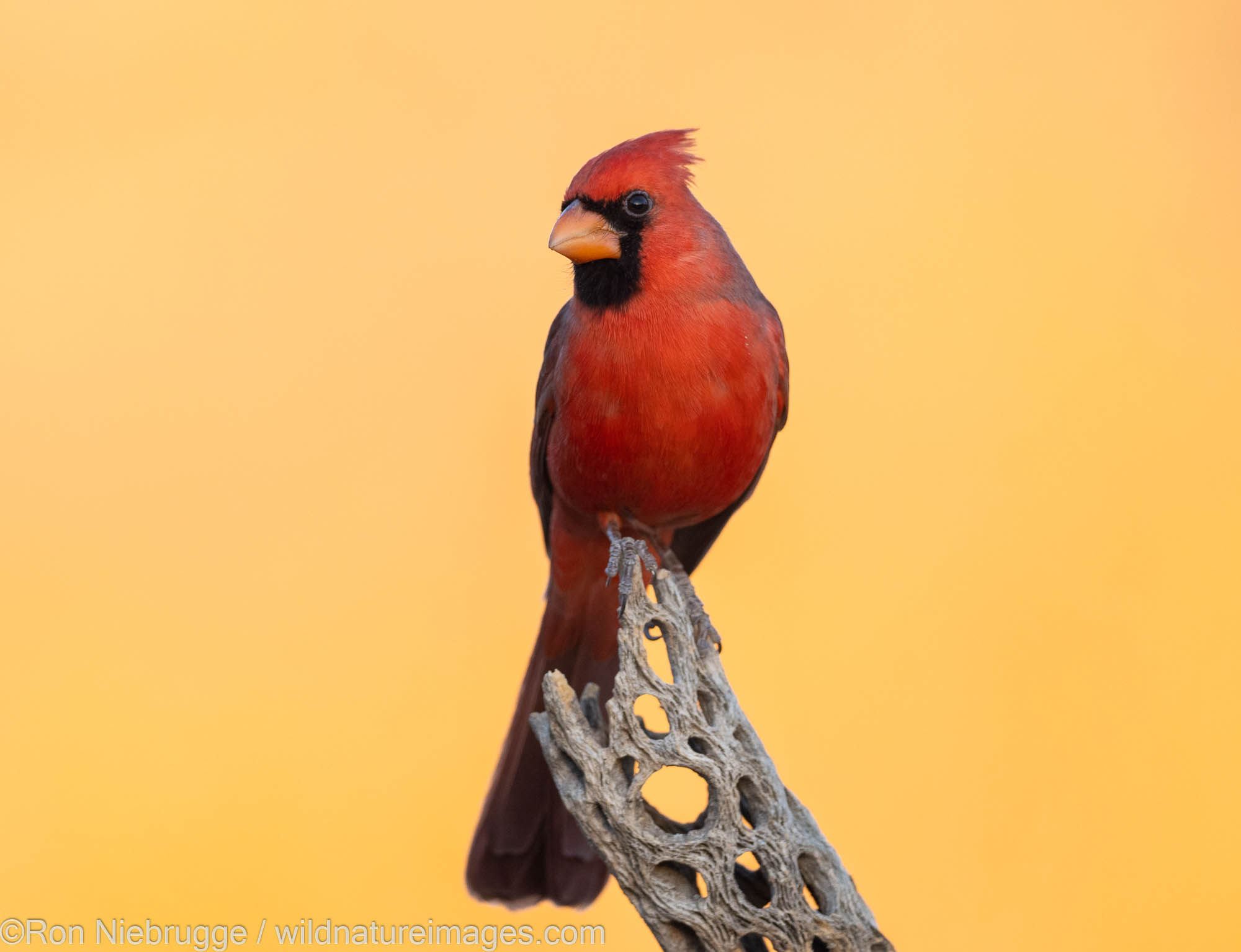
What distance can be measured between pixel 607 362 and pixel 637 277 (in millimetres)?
149

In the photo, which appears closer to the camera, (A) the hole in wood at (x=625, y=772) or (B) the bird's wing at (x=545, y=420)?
(A) the hole in wood at (x=625, y=772)

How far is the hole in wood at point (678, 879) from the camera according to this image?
6.16 feet

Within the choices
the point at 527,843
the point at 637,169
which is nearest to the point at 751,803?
the point at 527,843

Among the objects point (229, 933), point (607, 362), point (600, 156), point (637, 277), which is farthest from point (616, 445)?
point (229, 933)

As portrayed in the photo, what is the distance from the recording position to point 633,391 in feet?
6.57

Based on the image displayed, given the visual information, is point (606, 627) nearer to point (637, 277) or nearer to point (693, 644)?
point (693, 644)

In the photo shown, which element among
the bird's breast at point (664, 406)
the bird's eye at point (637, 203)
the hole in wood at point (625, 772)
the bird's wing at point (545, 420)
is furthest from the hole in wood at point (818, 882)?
the bird's eye at point (637, 203)

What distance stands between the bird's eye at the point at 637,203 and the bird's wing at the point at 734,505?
322mm

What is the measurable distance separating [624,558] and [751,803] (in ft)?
A: 1.57

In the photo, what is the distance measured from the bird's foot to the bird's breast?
0.07 metres

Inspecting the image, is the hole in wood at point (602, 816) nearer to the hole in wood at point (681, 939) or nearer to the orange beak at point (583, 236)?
the hole in wood at point (681, 939)

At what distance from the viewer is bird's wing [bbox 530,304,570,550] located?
7.18 feet

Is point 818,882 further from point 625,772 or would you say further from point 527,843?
point 527,843

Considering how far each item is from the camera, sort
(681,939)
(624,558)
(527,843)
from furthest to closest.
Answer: (527,843), (624,558), (681,939)
